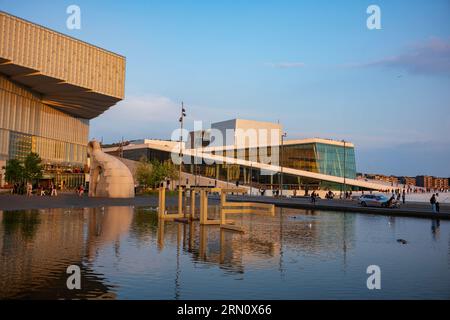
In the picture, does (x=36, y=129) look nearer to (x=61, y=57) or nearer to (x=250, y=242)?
(x=61, y=57)

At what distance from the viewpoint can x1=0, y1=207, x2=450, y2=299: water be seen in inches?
342

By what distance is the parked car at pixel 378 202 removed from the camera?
129 feet

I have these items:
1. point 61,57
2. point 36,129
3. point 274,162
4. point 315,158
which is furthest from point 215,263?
point 315,158

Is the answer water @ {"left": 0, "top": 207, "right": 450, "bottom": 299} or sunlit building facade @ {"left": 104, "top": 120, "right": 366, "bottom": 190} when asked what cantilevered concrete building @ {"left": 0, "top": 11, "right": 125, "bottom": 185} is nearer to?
sunlit building facade @ {"left": 104, "top": 120, "right": 366, "bottom": 190}

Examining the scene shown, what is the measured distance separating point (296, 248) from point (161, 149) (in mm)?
93322

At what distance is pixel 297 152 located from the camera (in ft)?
353

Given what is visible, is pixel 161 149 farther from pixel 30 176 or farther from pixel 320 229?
pixel 320 229

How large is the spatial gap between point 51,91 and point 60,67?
6949 mm

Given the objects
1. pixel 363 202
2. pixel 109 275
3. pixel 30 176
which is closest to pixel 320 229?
pixel 109 275

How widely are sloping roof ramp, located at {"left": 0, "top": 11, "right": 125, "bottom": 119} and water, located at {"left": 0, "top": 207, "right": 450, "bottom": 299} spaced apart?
49.3 m

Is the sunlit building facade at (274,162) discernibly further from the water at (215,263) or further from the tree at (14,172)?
the water at (215,263)

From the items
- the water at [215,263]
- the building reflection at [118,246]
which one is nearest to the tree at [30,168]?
the building reflection at [118,246]

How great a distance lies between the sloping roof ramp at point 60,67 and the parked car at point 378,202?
46518 millimetres

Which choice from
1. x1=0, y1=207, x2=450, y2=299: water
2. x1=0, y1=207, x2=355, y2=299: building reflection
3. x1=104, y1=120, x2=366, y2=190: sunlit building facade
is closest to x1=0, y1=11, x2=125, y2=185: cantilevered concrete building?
x1=104, y1=120, x2=366, y2=190: sunlit building facade
